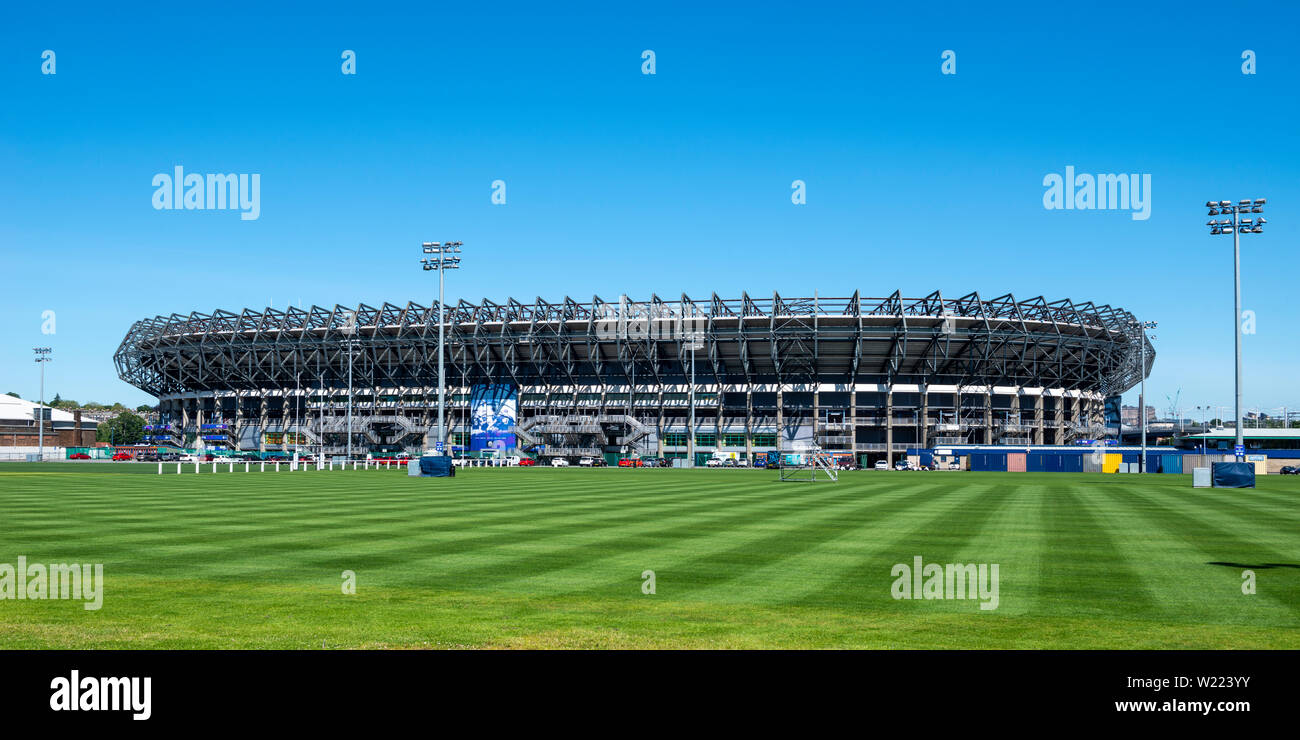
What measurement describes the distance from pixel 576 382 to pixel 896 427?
47.3 metres

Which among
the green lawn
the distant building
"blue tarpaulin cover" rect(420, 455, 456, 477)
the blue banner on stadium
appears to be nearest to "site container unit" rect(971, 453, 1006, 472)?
"blue tarpaulin cover" rect(420, 455, 456, 477)

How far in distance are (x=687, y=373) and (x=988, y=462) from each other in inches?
1764

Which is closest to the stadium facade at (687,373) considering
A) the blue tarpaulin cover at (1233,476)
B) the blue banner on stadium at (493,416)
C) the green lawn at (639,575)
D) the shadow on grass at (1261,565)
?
the blue banner on stadium at (493,416)

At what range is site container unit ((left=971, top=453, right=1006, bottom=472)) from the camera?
4021 inches

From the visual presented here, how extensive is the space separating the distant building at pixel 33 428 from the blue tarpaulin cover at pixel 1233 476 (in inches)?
7632

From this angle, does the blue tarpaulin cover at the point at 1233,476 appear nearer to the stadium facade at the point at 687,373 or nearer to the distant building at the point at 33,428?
the stadium facade at the point at 687,373

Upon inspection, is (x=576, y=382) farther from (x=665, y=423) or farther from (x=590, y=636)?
(x=590, y=636)

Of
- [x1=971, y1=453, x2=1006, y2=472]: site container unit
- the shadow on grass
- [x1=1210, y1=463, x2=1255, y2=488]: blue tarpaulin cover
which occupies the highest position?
the shadow on grass

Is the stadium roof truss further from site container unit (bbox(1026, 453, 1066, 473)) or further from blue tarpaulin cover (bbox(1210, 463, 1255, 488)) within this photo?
blue tarpaulin cover (bbox(1210, 463, 1255, 488))

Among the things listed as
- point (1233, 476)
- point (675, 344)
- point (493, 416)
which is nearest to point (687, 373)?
point (675, 344)

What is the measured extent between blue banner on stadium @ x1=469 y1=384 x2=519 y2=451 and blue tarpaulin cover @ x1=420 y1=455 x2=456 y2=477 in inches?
2596

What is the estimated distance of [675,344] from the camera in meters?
128

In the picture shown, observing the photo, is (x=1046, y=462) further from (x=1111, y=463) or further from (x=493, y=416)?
(x=493, y=416)

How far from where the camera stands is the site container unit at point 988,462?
10212 cm
